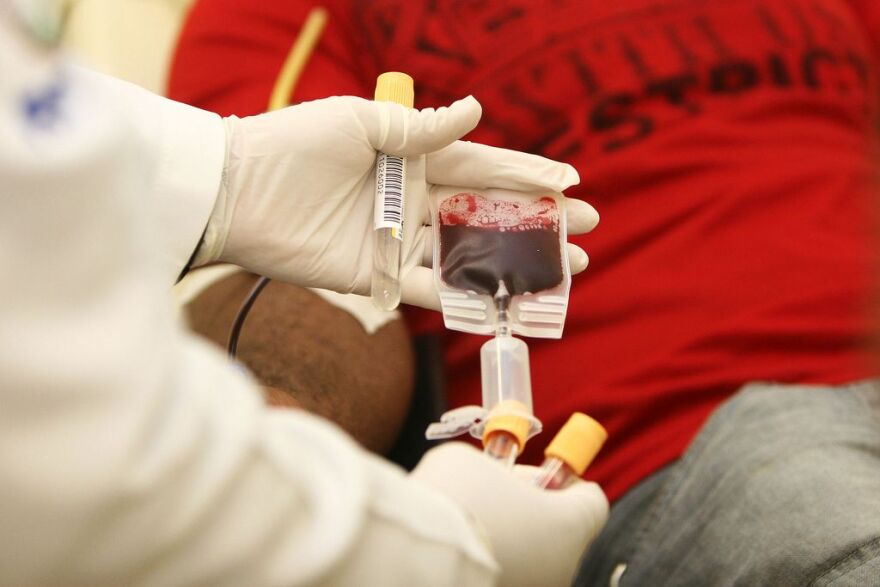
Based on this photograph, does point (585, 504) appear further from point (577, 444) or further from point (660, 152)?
point (660, 152)

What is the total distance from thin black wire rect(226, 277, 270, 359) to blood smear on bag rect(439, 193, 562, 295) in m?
0.20

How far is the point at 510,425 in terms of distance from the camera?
0.50m

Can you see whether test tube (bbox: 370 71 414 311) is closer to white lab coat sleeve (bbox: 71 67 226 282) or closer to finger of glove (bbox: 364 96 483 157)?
finger of glove (bbox: 364 96 483 157)

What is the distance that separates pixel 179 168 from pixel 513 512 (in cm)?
38

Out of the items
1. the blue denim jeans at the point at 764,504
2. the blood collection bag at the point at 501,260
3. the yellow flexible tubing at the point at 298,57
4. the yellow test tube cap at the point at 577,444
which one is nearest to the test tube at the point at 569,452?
the yellow test tube cap at the point at 577,444

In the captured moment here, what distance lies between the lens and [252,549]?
32 cm

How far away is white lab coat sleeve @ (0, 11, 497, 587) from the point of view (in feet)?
0.90

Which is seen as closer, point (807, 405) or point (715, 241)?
point (807, 405)

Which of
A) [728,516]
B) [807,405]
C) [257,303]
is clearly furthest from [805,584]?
[257,303]

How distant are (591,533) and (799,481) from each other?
0.83 ft

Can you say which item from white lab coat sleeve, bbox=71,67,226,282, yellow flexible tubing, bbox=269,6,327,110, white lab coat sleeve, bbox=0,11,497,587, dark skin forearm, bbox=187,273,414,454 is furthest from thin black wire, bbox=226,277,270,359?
white lab coat sleeve, bbox=0,11,497,587

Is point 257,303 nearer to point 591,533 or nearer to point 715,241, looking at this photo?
point 591,533

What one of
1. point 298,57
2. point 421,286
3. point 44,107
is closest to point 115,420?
point 44,107

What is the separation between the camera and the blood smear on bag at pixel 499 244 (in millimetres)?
620
